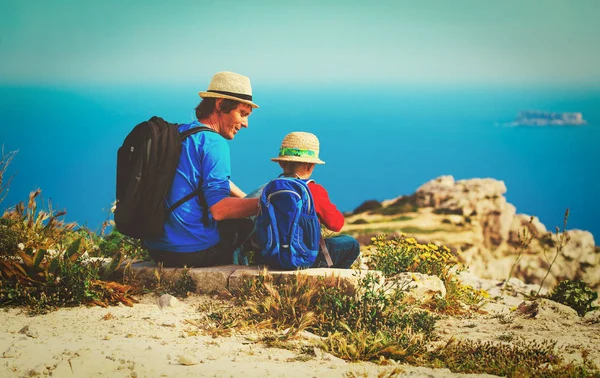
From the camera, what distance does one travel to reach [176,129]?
6832mm

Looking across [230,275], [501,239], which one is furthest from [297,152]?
[501,239]

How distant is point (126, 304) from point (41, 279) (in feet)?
3.19

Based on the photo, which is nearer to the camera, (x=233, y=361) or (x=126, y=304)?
(x=233, y=361)

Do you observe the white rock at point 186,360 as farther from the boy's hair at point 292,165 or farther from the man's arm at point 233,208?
A: the boy's hair at point 292,165

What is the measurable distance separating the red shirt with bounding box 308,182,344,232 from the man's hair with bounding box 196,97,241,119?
123cm

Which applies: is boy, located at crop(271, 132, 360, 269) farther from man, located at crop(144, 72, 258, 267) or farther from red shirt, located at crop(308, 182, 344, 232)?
man, located at crop(144, 72, 258, 267)

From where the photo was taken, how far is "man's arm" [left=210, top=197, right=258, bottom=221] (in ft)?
22.0

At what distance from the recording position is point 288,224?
6.71 meters

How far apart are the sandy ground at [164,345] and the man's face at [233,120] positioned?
1861 mm

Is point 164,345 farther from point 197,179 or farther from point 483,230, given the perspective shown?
point 483,230

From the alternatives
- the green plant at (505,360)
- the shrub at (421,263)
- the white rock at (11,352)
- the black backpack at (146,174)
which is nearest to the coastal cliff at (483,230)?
the shrub at (421,263)

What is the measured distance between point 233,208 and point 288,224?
0.61m

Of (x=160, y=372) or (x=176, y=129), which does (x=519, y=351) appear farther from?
(x=176, y=129)

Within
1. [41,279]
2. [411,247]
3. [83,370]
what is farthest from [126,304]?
[411,247]
